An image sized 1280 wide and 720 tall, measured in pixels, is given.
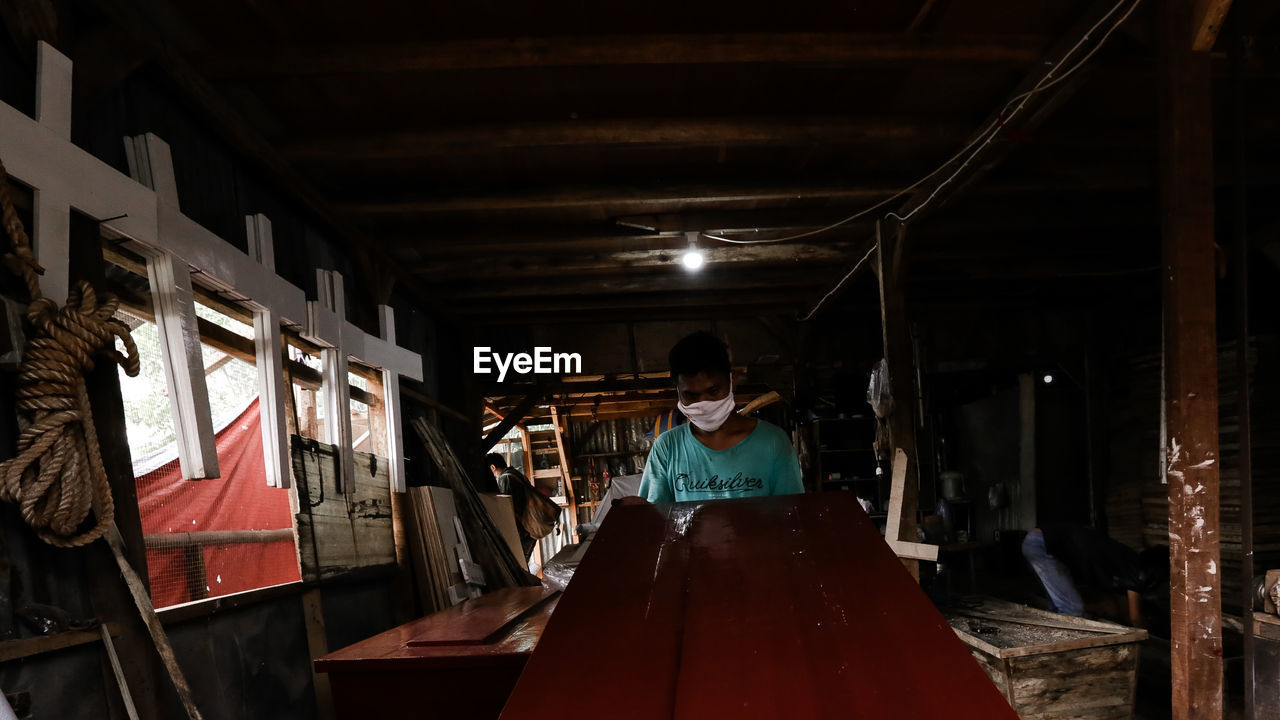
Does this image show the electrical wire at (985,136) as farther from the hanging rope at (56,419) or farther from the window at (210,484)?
the hanging rope at (56,419)

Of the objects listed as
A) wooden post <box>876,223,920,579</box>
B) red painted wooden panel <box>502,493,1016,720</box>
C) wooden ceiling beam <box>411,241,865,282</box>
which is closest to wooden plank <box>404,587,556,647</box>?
red painted wooden panel <box>502,493,1016,720</box>

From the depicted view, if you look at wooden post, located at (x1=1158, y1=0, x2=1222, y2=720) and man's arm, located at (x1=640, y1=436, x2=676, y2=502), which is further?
man's arm, located at (x1=640, y1=436, x2=676, y2=502)

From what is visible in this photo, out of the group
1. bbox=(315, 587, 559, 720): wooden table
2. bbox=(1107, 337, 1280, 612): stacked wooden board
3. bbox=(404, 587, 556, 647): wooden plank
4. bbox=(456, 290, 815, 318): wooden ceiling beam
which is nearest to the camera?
bbox=(315, 587, 559, 720): wooden table

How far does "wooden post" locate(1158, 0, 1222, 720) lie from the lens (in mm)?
3166

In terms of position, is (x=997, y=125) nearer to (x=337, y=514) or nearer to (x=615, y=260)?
A: (x=615, y=260)

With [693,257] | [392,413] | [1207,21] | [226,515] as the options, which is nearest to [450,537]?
[392,413]

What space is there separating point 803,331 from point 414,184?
565 cm

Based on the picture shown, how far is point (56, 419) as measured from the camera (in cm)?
237

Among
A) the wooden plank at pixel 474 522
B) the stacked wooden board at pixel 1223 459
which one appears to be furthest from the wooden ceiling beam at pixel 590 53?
the stacked wooden board at pixel 1223 459

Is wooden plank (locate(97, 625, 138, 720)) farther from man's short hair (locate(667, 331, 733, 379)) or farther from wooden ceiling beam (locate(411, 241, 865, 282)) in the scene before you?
wooden ceiling beam (locate(411, 241, 865, 282))

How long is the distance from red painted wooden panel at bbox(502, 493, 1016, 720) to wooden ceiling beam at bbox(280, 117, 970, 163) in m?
2.97

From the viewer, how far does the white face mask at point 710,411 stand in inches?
126

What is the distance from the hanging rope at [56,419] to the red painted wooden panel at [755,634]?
5.54ft

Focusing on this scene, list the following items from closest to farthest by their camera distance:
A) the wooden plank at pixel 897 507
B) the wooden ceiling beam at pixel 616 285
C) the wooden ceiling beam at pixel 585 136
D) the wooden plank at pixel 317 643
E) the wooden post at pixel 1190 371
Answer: the wooden post at pixel 1190 371
the wooden ceiling beam at pixel 585 136
the wooden plank at pixel 317 643
the wooden plank at pixel 897 507
the wooden ceiling beam at pixel 616 285
